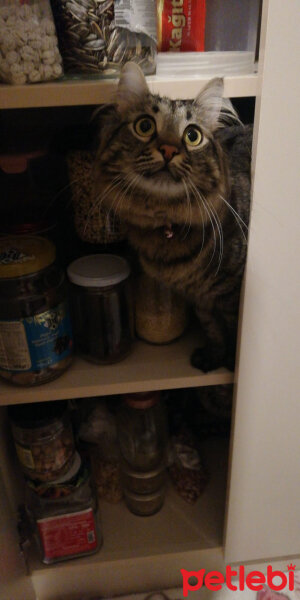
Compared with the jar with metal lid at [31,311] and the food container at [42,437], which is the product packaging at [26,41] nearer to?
the jar with metal lid at [31,311]

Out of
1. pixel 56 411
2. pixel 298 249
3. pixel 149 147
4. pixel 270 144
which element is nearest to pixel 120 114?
pixel 149 147

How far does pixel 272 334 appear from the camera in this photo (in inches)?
26.0

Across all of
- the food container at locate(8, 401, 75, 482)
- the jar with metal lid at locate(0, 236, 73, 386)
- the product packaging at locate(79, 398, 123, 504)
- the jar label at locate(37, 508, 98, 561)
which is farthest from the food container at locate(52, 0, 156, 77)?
the jar label at locate(37, 508, 98, 561)

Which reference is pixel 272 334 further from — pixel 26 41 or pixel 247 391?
pixel 26 41

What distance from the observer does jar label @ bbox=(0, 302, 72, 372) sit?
663 millimetres

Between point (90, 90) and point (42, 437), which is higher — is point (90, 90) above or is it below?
above

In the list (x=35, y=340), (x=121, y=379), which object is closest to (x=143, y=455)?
(x=121, y=379)

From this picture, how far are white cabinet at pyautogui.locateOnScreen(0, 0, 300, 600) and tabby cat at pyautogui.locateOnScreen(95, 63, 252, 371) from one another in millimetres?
32

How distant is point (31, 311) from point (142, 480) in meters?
0.50

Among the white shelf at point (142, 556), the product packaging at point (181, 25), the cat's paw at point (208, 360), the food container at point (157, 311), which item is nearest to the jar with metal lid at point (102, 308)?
the food container at point (157, 311)

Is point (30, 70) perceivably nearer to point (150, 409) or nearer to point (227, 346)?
point (227, 346)

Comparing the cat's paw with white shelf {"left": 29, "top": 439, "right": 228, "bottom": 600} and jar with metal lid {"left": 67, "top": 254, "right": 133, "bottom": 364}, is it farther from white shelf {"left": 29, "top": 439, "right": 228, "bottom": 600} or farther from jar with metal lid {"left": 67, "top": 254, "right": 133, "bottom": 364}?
white shelf {"left": 29, "top": 439, "right": 228, "bottom": 600}

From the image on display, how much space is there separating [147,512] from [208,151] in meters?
0.79

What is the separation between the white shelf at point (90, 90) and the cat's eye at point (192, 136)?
0.04 metres
